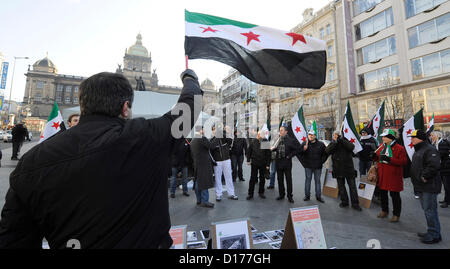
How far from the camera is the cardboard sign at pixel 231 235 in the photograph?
246 centimetres

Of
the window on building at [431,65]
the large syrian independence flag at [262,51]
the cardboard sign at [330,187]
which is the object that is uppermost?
the window on building at [431,65]

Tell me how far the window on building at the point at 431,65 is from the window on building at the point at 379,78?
5.29 feet

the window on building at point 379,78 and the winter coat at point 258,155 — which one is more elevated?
the window on building at point 379,78

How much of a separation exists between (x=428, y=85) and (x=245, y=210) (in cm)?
2581

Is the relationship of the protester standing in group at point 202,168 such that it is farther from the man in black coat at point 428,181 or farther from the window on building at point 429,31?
the window on building at point 429,31

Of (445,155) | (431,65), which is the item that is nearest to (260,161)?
(445,155)

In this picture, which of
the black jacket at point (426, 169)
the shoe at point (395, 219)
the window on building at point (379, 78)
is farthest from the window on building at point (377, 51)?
the shoe at point (395, 219)

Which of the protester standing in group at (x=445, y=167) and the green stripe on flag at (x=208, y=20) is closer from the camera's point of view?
the green stripe on flag at (x=208, y=20)

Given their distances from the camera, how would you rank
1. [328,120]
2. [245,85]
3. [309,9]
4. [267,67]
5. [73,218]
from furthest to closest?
[245,85], [309,9], [328,120], [267,67], [73,218]

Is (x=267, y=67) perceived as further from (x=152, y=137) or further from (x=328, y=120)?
(x=328, y=120)

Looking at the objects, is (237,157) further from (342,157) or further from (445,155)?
(445,155)
